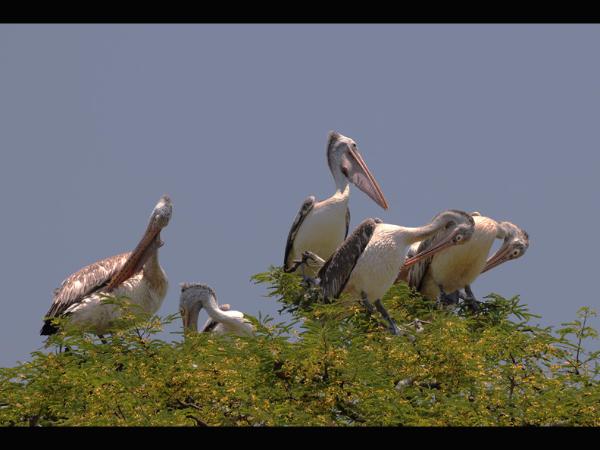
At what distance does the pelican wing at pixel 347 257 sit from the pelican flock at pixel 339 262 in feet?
0.04

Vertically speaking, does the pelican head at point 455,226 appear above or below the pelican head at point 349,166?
below

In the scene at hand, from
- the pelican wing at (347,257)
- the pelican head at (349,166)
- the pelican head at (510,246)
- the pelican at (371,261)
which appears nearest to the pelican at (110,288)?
the pelican at (371,261)

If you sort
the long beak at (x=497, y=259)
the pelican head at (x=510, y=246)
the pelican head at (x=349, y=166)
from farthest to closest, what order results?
the pelican head at (x=349, y=166) < the long beak at (x=497, y=259) < the pelican head at (x=510, y=246)

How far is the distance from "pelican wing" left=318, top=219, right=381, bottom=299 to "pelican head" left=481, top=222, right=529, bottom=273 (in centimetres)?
353

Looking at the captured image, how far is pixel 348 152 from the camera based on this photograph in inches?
682

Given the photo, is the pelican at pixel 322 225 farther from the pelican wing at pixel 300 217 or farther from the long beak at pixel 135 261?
the long beak at pixel 135 261

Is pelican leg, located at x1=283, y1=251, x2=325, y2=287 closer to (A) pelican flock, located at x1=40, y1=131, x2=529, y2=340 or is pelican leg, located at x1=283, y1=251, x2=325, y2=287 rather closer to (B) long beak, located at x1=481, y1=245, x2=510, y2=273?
(A) pelican flock, located at x1=40, y1=131, x2=529, y2=340

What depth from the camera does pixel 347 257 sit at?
1350 centimetres

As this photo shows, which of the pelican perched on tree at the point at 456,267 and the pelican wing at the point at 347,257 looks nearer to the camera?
the pelican wing at the point at 347,257

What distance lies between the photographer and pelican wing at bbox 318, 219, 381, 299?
13.5m

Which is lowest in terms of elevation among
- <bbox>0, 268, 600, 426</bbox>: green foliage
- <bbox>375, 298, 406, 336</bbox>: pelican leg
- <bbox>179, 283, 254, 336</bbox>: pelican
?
<bbox>0, 268, 600, 426</bbox>: green foliage

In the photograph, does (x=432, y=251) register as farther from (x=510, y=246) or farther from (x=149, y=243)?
(x=149, y=243)

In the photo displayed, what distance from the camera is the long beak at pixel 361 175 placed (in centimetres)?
1716

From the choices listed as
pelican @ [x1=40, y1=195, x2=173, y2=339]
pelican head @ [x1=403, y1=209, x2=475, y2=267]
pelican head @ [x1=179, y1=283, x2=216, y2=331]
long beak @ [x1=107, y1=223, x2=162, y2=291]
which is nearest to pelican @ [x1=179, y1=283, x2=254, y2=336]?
pelican head @ [x1=179, y1=283, x2=216, y2=331]
